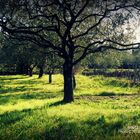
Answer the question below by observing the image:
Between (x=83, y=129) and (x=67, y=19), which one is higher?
(x=67, y=19)

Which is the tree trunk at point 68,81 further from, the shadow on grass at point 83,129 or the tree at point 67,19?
the shadow on grass at point 83,129

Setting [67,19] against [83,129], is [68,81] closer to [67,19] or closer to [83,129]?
[67,19]

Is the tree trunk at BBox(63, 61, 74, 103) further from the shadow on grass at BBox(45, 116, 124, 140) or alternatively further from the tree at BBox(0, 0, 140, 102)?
the shadow on grass at BBox(45, 116, 124, 140)

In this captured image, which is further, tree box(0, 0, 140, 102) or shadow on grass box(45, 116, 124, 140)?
tree box(0, 0, 140, 102)

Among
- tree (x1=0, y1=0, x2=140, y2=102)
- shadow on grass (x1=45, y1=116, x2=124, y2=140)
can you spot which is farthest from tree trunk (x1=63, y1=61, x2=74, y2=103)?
shadow on grass (x1=45, y1=116, x2=124, y2=140)

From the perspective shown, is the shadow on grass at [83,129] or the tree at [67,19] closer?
the shadow on grass at [83,129]

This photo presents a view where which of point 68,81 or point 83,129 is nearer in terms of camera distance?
point 83,129

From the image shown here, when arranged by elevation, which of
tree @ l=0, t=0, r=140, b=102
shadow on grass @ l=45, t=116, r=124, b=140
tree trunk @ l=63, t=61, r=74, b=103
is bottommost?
shadow on grass @ l=45, t=116, r=124, b=140

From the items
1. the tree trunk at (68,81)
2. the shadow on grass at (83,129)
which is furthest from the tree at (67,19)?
the shadow on grass at (83,129)

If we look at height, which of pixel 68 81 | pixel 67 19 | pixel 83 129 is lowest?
pixel 83 129

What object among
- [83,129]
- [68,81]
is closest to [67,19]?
[68,81]

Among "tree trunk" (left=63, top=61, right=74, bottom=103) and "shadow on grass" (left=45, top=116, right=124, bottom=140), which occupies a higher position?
"tree trunk" (left=63, top=61, right=74, bottom=103)

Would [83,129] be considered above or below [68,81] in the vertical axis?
below

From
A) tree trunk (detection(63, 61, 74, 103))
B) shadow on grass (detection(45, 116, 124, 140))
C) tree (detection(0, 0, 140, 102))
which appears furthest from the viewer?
tree trunk (detection(63, 61, 74, 103))
